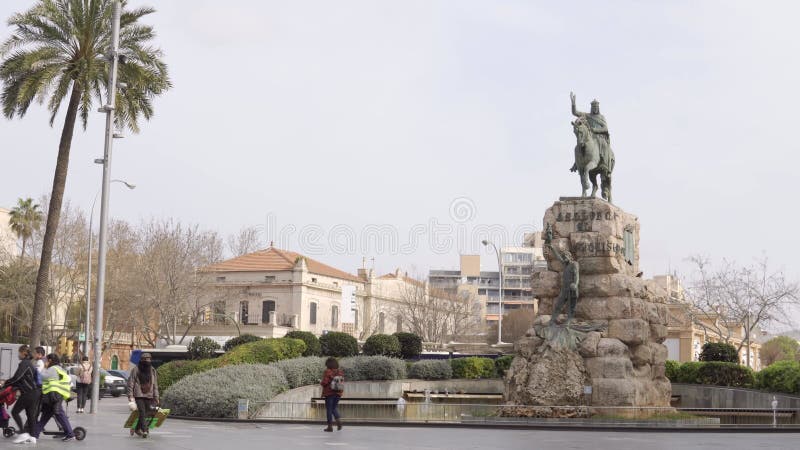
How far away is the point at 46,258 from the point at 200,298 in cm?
2801

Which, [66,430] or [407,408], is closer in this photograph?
[66,430]

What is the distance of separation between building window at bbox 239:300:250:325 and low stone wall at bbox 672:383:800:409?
161 ft

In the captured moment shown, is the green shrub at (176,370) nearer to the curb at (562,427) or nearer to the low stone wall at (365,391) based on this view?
the low stone wall at (365,391)

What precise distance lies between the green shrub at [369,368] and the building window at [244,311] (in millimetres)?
45261

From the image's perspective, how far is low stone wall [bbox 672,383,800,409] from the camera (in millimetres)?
32062

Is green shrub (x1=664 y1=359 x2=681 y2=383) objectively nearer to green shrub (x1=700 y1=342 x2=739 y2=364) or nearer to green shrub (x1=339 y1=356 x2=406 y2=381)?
green shrub (x1=700 y1=342 x2=739 y2=364)

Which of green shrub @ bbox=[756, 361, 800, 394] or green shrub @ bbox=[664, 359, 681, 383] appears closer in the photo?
green shrub @ bbox=[756, 361, 800, 394]

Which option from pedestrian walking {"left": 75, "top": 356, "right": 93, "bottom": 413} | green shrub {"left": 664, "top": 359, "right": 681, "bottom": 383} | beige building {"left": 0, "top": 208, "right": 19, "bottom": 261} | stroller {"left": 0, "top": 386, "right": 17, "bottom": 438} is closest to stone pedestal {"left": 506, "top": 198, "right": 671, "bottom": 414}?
green shrub {"left": 664, "top": 359, "right": 681, "bottom": 383}

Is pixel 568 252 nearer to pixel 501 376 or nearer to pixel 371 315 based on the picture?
pixel 501 376

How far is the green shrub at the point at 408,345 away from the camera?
40875 millimetres

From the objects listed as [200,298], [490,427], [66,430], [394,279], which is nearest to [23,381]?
[66,430]

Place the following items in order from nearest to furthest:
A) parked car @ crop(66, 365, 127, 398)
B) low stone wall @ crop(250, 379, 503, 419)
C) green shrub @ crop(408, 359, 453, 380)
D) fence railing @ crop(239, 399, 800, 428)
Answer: fence railing @ crop(239, 399, 800, 428) < low stone wall @ crop(250, 379, 503, 419) < green shrub @ crop(408, 359, 453, 380) < parked car @ crop(66, 365, 127, 398)

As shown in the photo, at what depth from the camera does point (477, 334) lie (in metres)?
91.2

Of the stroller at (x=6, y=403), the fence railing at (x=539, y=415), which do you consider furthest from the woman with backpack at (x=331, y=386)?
the stroller at (x=6, y=403)
